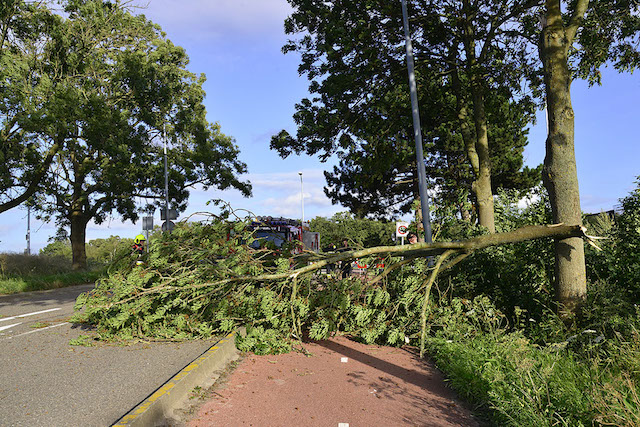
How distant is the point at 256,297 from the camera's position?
7.68 metres

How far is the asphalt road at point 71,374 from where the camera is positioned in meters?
4.37

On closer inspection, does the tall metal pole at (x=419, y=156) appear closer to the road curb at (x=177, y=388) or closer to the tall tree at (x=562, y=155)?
the tall tree at (x=562, y=155)

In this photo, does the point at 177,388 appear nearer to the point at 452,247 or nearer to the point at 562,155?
the point at 452,247

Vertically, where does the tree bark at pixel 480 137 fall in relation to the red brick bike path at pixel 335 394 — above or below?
above

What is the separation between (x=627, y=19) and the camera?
9531 millimetres

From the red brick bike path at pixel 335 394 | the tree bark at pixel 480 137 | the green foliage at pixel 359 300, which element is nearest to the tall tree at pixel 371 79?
the tree bark at pixel 480 137

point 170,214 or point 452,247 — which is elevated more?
point 170,214

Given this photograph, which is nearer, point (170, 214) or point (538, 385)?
point (538, 385)

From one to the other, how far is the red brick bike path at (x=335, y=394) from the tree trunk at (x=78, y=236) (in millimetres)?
19583

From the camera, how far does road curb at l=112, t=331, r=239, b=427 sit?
4094 mm

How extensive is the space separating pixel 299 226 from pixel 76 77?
1009 cm

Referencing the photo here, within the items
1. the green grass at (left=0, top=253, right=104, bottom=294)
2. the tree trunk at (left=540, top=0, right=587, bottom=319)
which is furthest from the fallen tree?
the green grass at (left=0, top=253, right=104, bottom=294)

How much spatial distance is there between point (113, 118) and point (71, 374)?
14475mm

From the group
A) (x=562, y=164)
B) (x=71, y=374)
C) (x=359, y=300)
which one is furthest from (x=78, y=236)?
(x=562, y=164)
